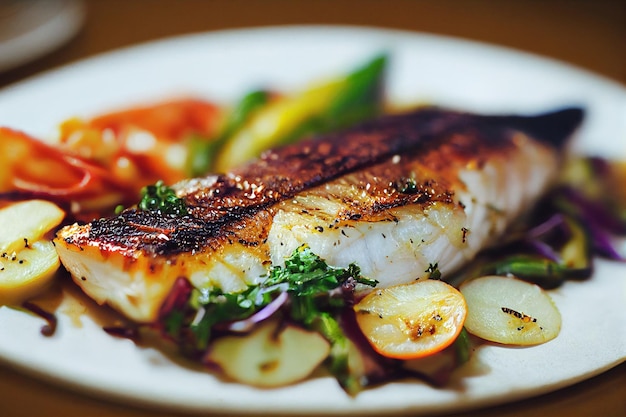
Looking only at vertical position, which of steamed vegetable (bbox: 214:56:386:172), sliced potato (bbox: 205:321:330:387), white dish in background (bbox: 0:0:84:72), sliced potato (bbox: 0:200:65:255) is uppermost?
white dish in background (bbox: 0:0:84:72)

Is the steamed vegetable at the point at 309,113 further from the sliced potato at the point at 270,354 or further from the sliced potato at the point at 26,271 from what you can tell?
the sliced potato at the point at 270,354

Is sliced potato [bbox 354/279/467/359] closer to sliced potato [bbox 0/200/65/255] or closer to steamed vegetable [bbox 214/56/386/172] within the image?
sliced potato [bbox 0/200/65/255]

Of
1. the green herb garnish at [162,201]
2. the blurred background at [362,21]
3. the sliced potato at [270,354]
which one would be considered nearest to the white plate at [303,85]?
the sliced potato at [270,354]

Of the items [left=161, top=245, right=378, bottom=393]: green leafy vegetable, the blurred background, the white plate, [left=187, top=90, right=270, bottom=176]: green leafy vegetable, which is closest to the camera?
the white plate

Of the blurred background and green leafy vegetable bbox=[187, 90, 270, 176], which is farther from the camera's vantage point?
the blurred background

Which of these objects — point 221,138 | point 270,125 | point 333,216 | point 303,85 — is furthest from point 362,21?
point 333,216

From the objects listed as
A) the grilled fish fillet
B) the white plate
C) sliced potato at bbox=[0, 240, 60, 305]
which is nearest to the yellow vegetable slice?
the white plate
